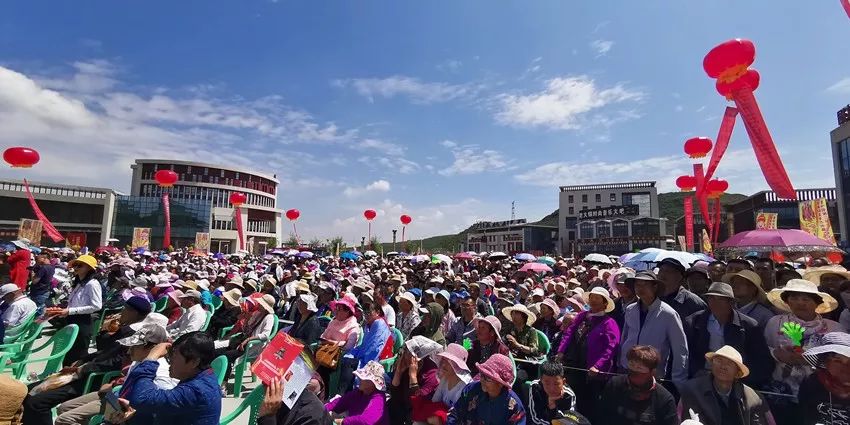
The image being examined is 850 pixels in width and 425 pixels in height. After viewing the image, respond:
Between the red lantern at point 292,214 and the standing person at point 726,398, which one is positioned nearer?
the standing person at point 726,398

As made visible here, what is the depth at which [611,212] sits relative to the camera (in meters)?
55.0

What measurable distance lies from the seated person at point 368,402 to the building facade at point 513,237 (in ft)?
191

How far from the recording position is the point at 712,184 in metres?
16.3

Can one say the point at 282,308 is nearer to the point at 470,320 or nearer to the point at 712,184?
the point at 470,320

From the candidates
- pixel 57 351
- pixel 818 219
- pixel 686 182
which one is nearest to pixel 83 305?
pixel 57 351

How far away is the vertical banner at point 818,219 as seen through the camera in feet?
49.4

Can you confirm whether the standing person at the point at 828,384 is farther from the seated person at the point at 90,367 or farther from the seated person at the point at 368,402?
the seated person at the point at 90,367

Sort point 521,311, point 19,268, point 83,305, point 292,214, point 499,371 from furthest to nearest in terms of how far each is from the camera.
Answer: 1. point 292,214
2. point 19,268
3. point 83,305
4. point 521,311
5. point 499,371

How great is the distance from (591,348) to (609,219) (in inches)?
2197

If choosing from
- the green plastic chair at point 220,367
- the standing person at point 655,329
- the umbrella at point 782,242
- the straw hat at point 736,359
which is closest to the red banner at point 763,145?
the umbrella at point 782,242

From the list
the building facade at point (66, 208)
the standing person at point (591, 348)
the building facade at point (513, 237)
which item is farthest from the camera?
the building facade at point (513, 237)

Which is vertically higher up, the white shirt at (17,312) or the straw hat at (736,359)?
the straw hat at (736,359)

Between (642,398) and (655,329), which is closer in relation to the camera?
(642,398)

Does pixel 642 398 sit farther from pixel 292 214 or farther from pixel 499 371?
pixel 292 214
